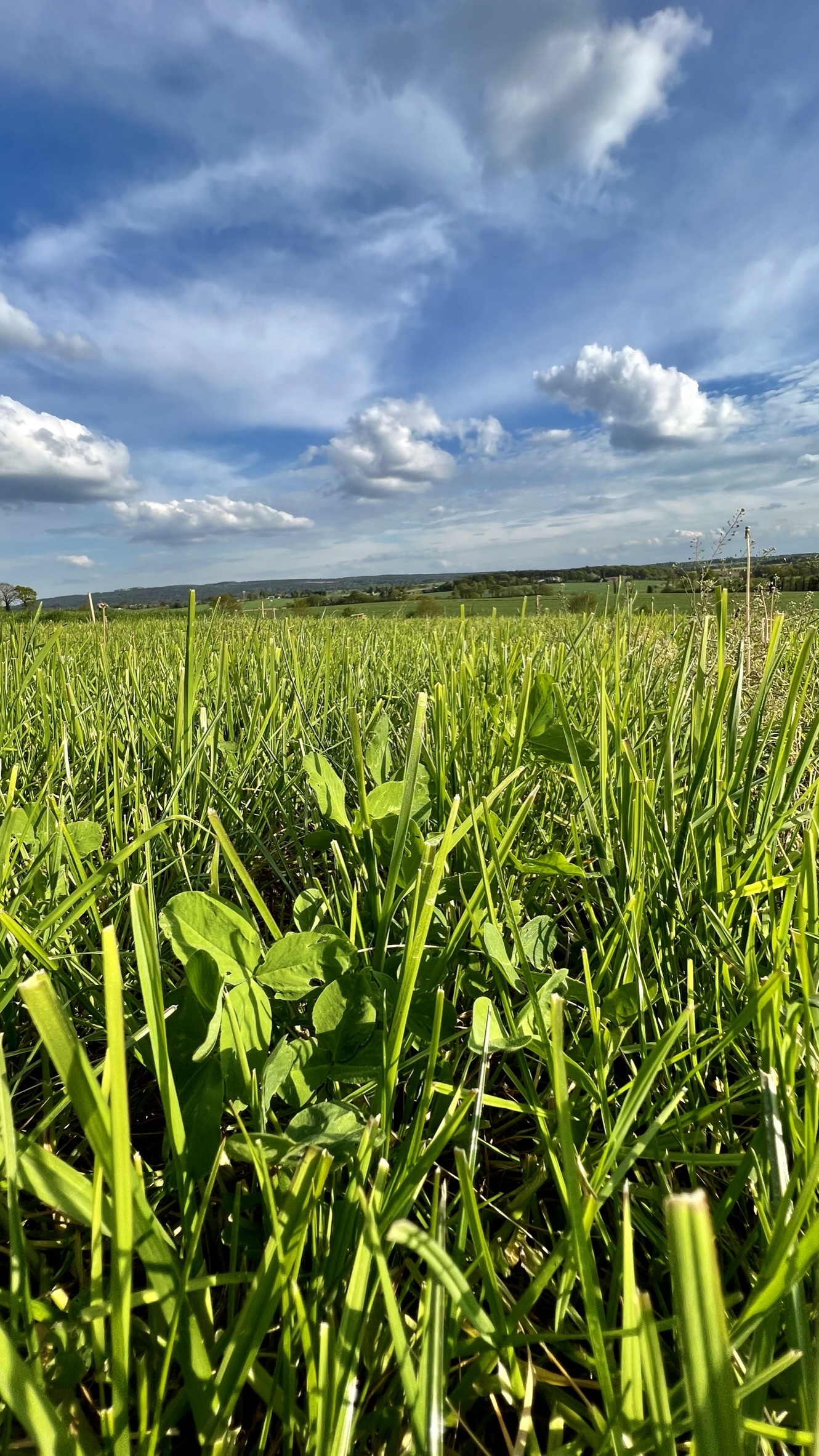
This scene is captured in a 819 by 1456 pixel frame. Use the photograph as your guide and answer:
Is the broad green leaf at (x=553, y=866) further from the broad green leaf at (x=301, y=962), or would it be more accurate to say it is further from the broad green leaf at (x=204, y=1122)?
the broad green leaf at (x=204, y=1122)

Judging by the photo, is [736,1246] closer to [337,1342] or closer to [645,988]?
[645,988]

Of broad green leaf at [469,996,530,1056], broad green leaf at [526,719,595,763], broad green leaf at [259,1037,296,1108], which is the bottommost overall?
broad green leaf at [469,996,530,1056]

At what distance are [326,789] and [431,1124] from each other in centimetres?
46

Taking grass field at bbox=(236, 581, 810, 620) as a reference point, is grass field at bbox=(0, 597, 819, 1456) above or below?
below

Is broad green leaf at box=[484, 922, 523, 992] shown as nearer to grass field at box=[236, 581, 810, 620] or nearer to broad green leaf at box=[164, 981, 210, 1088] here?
broad green leaf at box=[164, 981, 210, 1088]

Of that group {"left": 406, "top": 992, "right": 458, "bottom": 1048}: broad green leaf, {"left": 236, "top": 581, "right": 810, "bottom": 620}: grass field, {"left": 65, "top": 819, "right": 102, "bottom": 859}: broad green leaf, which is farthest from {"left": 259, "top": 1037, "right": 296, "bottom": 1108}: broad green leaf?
{"left": 236, "top": 581, "right": 810, "bottom": 620}: grass field

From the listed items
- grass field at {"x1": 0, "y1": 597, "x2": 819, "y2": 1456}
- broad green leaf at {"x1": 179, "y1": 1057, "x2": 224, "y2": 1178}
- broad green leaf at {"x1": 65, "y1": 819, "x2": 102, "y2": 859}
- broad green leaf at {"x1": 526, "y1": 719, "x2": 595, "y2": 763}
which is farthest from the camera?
broad green leaf at {"x1": 526, "y1": 719, "x2": 595, "y2": 763}

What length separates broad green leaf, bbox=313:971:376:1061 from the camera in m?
0.68

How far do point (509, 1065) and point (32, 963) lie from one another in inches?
25.4

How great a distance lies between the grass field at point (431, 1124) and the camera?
0.42 meters

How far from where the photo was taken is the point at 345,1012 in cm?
68

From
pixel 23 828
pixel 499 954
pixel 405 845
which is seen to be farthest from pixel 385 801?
pixel 23 828

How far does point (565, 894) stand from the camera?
3.85 ft

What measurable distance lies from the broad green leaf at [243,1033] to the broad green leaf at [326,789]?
→ 0.34 metres
